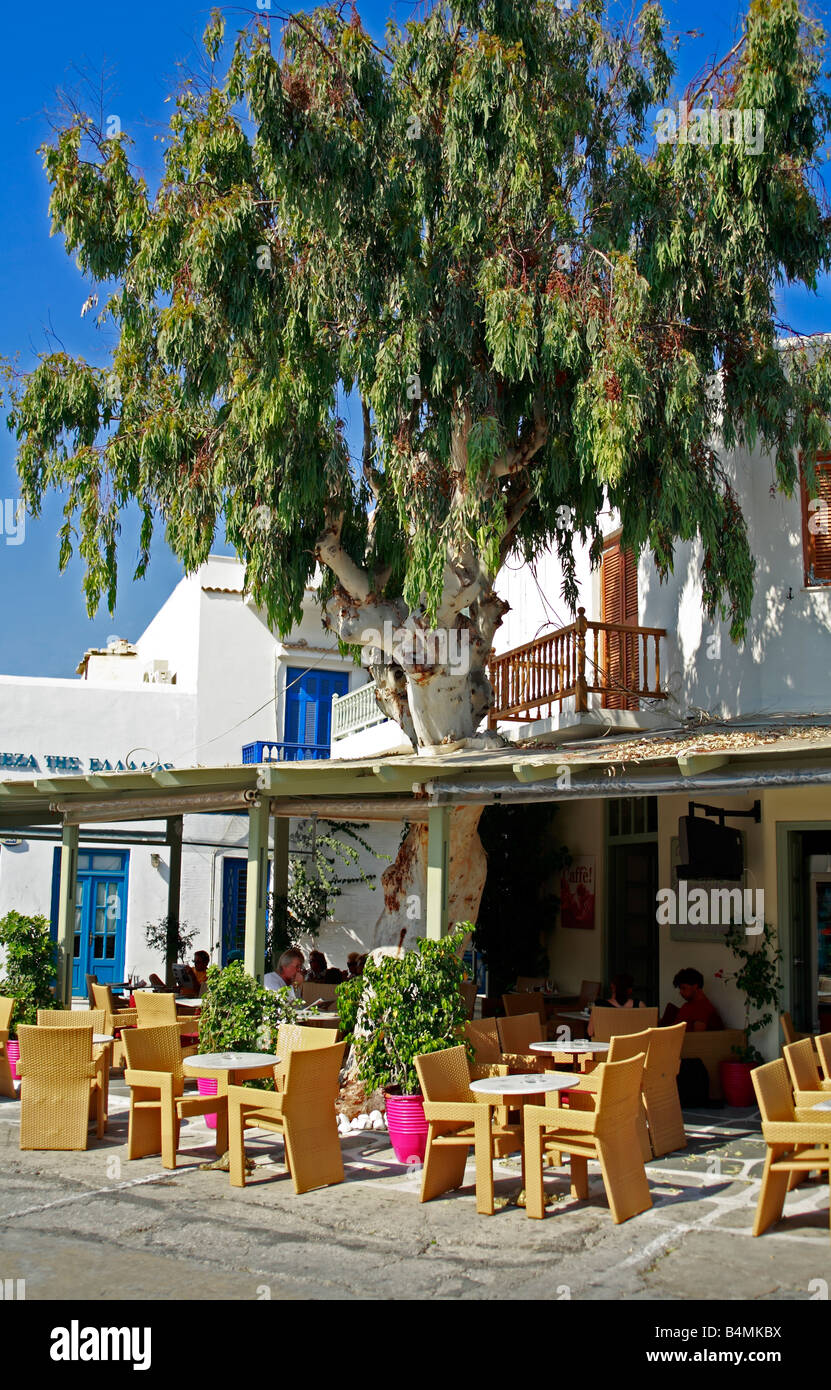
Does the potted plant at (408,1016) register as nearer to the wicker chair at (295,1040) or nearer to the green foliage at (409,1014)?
the green foliage at (409,1014)

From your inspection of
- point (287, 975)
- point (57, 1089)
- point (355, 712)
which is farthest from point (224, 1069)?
point (355, 712)

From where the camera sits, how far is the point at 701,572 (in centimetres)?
1229

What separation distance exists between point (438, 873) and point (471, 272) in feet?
16.6

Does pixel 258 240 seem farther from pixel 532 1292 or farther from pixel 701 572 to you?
pixel 532 1292

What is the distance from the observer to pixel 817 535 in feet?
38.0

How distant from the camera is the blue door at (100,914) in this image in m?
18.5

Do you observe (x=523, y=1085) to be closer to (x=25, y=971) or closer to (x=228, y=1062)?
(x=228, y=1062)

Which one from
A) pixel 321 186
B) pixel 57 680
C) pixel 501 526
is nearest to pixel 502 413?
pixel 501 526

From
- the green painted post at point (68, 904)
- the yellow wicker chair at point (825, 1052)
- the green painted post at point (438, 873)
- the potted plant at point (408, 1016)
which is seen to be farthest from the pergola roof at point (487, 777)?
the yellow wicker chair at point (825, 1052)

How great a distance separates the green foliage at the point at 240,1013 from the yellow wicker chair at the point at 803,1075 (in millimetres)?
3814

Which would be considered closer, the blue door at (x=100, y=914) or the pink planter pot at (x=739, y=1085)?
the pink planter pot at (x=739, y=1085)

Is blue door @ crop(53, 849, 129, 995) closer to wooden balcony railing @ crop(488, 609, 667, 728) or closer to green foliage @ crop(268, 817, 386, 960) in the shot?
green foliage @ crop(268, 817, 386, 960)

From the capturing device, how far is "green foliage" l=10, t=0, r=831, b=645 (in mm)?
9469
